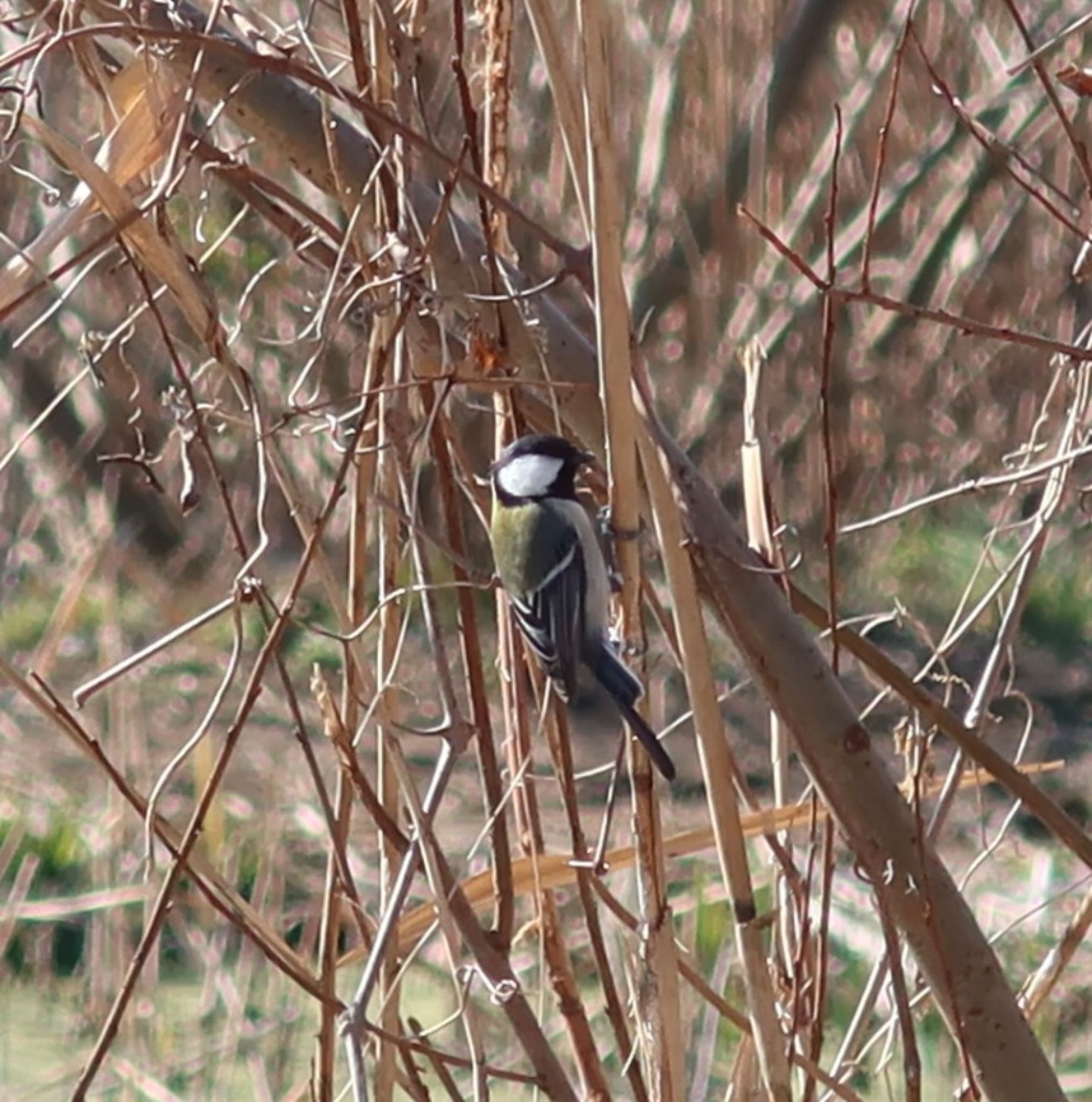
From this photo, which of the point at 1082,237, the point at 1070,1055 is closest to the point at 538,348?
the point at 1082,237

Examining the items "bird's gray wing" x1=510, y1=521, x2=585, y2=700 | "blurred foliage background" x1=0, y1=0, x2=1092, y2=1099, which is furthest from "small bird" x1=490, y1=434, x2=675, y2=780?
"blurred foliage background" x1=0, y1=0, x2=1092, y2=1099

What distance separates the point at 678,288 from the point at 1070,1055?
3.19 meters

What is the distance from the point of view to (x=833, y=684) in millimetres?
1381

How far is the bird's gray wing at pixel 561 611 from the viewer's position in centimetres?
202

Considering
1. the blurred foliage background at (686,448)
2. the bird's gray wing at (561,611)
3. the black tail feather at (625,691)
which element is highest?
the blurred foliage background at (686,448)

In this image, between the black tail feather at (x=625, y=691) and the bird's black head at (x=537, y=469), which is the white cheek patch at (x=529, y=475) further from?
the black tail feather at (x=625, y=691)

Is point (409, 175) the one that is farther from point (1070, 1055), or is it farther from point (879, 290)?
point (879, 290)

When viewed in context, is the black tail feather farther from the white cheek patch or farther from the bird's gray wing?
the white cheek patch

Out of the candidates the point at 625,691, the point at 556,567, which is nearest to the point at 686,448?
the point at 556,567

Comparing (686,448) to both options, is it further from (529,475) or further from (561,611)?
(529,475)

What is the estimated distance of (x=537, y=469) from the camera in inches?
79.3

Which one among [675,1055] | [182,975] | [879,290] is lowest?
[675,1055]

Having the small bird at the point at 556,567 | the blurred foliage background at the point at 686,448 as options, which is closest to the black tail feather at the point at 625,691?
the small bird at the point at 556,567

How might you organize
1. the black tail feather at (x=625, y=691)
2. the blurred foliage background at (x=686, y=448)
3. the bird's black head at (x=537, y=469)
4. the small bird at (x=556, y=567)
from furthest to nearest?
the blurred foliage background at (x=686, y=448) < the small bird at (x=556, y=567) < the bird's black head at (x=537, y=469) < the black tail feather at (x=625, y=691)
